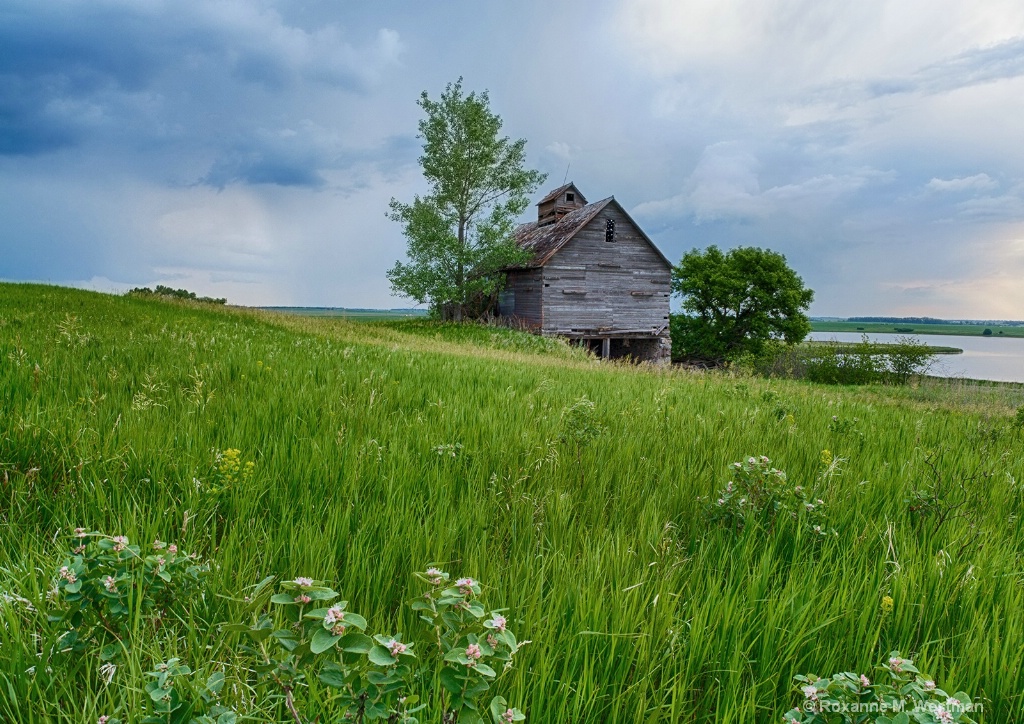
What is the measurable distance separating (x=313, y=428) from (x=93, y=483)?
51.6 inches

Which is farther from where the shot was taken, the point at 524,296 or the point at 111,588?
the point at 524,296

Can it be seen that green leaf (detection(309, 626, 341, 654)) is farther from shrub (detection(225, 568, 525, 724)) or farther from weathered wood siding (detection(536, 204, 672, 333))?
weathered wood siding (detection(536, 204, 672, 333))

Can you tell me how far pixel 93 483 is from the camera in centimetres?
229

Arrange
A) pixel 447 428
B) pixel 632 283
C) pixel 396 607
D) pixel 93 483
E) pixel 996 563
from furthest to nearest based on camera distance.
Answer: pixel 632 283 < pixel 447 428 < pixel 93 483 < pixel 996 563 < pixel 396 607

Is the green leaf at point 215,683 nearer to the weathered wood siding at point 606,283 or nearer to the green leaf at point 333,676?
the green leaf at point 333,676

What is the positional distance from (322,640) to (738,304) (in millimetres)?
53129

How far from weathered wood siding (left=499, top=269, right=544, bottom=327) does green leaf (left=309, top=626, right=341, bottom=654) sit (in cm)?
3205

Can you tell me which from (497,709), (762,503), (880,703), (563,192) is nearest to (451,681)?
(497,709)

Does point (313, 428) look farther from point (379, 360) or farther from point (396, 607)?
point (379, 360)

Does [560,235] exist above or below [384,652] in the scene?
above

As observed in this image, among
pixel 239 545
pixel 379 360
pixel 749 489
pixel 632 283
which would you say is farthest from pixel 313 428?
pixel 632 283

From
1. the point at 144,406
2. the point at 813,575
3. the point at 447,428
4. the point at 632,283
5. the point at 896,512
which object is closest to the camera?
the point at 813,575

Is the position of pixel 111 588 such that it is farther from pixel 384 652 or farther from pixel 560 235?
pixel 560 235

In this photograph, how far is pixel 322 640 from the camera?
891mm
